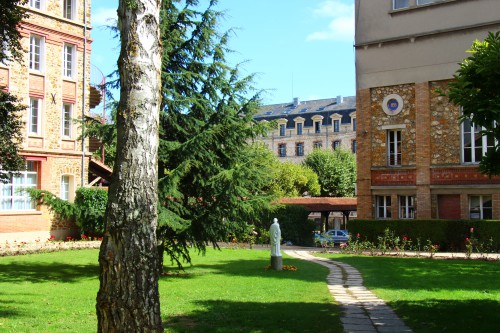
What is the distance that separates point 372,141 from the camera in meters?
27.6

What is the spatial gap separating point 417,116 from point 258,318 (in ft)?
66.1

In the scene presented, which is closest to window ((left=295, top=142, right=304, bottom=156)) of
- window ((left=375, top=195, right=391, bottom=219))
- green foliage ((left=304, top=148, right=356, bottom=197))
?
green foliage ((left=304, top=148, right=356, bottom=197))

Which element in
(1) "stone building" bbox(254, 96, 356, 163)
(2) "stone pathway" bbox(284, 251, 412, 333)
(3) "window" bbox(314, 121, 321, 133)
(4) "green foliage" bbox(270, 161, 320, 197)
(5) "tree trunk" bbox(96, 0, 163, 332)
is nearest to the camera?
→ (5) "tree trunk" bbox(96, 0, 163, 332)

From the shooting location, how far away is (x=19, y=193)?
951 inches

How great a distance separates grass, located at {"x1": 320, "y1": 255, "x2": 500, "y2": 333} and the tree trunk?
4575 mm

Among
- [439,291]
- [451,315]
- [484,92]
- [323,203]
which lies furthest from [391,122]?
[484,92]

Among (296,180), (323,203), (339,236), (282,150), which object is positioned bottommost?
(339,236)

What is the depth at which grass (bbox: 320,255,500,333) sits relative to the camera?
26.9ft

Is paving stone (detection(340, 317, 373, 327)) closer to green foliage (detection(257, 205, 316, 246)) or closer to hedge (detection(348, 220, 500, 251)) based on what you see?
hedge (detection(348, 220, 500, 251))

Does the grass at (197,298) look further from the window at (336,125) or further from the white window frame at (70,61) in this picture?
the window at (336,125)

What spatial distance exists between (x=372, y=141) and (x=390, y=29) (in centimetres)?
581

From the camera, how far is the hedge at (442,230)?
2375cm

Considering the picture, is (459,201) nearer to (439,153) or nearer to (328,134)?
(439,153)

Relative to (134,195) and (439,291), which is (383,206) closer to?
(439,291)
